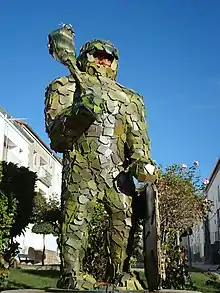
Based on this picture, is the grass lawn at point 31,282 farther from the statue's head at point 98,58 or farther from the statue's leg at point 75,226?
the statue's head at point 98,58

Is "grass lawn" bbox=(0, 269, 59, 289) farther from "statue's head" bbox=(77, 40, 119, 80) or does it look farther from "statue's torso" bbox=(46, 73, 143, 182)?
"statue's head" bbox=(77, 40, 119, 80)

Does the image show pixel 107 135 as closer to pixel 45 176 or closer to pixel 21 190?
pixel 21 190

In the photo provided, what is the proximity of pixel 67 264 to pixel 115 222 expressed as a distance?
1.74ft

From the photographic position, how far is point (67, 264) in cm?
397

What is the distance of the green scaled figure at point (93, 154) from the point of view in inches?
157

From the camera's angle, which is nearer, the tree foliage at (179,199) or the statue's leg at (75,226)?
the statue's leg at (75,226)

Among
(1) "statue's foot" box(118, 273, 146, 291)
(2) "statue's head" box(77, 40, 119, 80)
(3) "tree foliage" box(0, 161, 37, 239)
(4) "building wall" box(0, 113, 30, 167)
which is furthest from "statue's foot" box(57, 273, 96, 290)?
(4) "building wall" box(0, 113, 30, 167)

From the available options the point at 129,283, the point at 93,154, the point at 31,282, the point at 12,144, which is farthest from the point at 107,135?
the point at 12,144

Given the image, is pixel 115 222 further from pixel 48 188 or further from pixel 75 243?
pixel 48 188

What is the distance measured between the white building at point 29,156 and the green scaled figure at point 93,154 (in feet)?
73.9

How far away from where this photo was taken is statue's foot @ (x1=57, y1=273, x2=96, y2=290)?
150 inches

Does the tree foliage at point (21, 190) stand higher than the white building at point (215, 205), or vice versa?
the white building at point (215, 205)

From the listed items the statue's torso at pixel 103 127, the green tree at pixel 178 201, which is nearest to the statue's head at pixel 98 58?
the statue's torso at pixel 103 127

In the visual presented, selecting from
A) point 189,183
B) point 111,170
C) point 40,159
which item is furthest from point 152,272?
point 40,159
